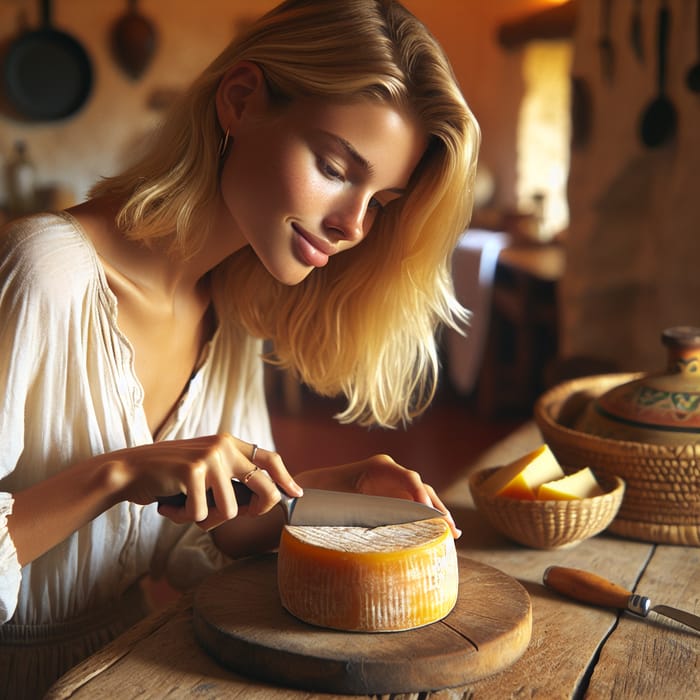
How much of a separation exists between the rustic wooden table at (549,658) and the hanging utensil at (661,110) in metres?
2.23

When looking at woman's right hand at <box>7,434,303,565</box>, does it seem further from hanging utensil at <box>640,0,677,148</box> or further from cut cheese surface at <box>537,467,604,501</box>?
hanging utensil at <box>640,0,677,148</box>

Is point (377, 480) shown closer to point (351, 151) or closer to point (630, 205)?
point (351, 151)

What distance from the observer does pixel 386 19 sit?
1185 millimetres

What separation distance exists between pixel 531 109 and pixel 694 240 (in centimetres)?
309

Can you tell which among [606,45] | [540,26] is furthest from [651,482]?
[540,26]

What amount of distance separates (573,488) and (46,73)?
4.85 meters

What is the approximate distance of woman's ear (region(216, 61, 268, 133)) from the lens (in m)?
1.20

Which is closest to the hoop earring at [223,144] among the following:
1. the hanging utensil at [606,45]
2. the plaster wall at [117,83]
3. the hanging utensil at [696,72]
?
the hanging utensil at [696,72]

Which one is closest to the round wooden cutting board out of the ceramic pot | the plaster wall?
the ceramic pot

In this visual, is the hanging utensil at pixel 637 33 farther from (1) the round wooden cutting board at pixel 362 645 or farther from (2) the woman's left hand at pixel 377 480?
(1) the round wooden cutting board at pixel 362 645

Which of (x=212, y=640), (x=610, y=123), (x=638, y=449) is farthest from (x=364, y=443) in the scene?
(x=212, y=640)

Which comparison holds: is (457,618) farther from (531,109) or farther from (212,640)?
(531,109)

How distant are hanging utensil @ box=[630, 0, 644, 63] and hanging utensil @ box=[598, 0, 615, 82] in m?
0.22

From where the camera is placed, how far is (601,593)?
3.44ft
